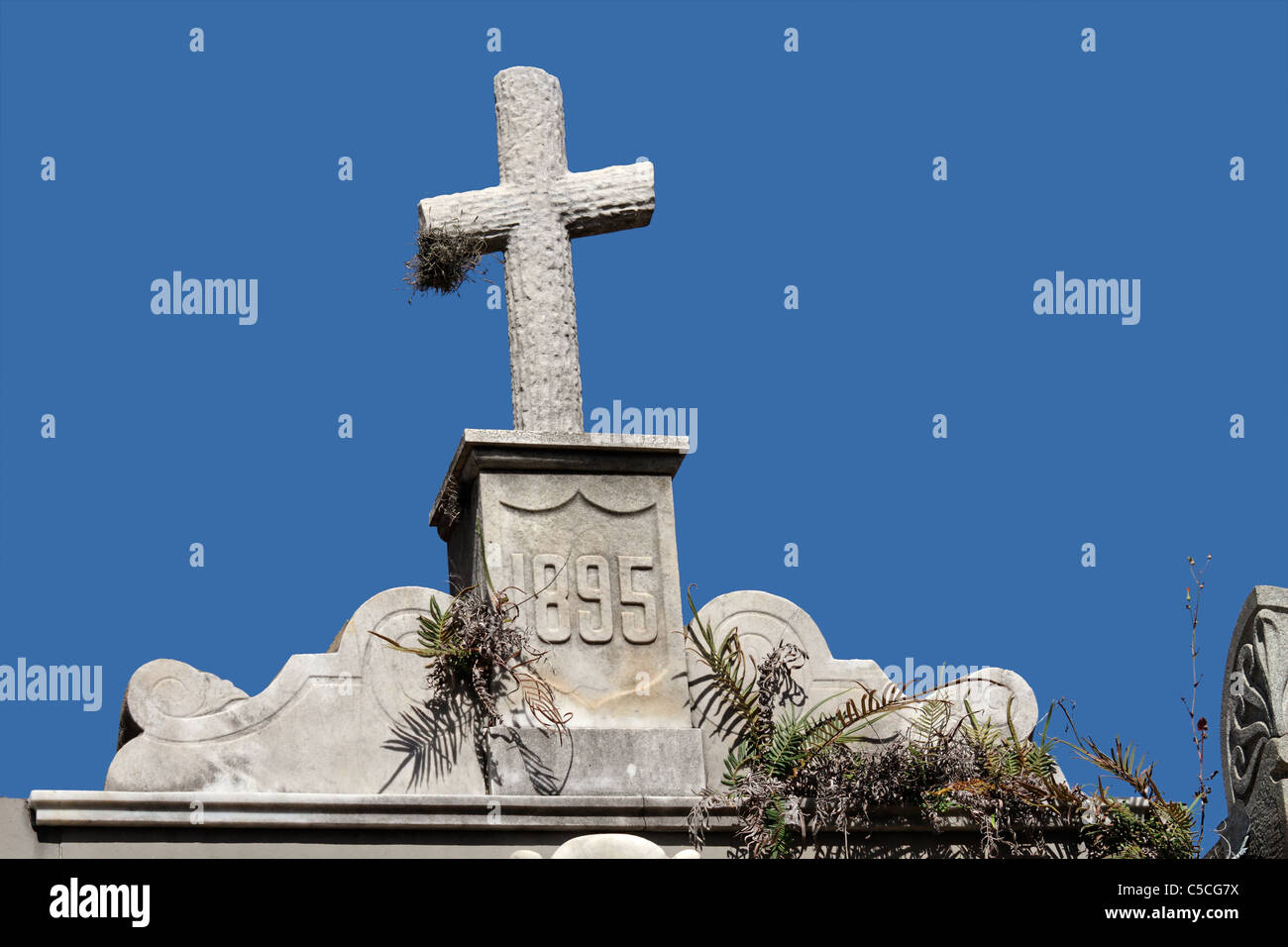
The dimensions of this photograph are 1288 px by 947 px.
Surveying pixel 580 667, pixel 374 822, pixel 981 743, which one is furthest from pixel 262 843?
pixel 981 743

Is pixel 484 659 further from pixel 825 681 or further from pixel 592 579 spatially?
pixel 825 681

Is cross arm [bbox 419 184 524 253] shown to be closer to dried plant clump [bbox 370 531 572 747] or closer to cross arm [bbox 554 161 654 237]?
cross arm [bbox 554 161 654 237]

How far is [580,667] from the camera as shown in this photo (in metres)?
7.98

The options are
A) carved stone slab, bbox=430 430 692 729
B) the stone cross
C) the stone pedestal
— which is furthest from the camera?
the stone cross

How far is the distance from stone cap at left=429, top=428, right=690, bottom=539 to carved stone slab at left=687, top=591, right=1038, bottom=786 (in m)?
0.65

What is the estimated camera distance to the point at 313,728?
303 inches

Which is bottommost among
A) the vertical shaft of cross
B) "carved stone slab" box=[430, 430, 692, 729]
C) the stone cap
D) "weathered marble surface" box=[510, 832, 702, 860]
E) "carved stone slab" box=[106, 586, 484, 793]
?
"weathered marble surface" box=[510, 832, 702, 860]

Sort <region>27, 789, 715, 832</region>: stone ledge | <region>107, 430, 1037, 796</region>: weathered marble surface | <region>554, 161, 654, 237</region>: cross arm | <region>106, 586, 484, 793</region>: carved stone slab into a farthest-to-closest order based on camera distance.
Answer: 1. <region>554, 161, 654, 237</region>: cross arm
2. <region>107, 430, 1037, 796</region>: weathered marble surface
3. <region>106, 586, 484, 793</region>: carved stone slab
4. <region>27, 789, 715, 832</region>: stone ledge

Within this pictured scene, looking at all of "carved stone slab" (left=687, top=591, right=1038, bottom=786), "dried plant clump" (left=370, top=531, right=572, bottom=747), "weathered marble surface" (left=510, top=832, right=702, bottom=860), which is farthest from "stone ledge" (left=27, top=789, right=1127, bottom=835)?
"weathered marble surface" (left=510, top=832, right=702, bottom=860)

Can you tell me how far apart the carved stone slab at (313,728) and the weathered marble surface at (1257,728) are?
2.99 metres

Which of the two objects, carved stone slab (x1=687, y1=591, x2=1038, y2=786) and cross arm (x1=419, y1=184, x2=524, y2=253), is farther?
cross arm (x1=419, y1=184, x2=524, y2=253)

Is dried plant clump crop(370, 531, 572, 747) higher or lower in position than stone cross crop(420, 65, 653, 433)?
lower

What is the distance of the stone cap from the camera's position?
8.10 m
